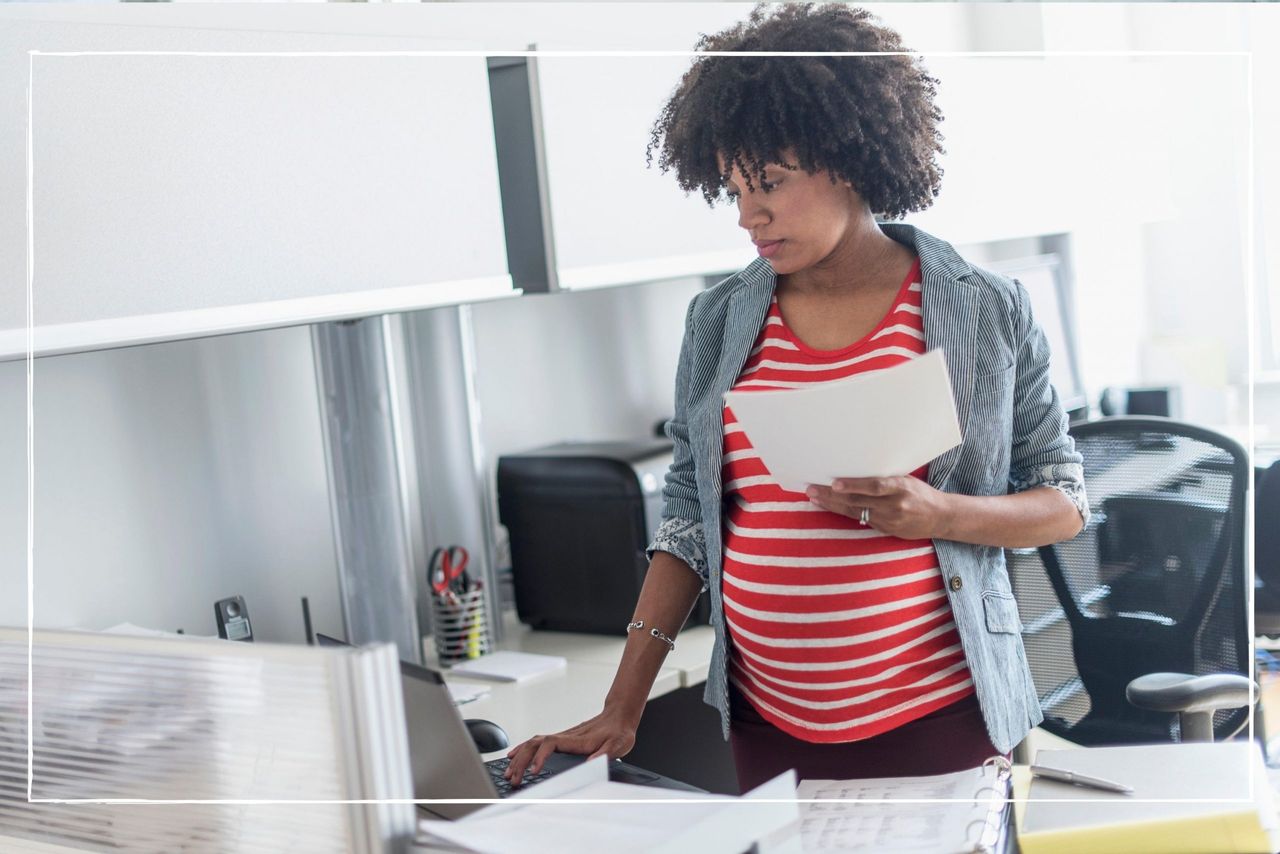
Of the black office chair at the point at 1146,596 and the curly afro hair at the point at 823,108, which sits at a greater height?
the curly afro hair at the point at 823,108

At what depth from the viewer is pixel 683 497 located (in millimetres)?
1180

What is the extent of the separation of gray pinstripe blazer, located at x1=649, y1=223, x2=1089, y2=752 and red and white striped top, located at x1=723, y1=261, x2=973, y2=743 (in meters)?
0.02

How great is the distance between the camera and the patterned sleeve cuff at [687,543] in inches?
46.4

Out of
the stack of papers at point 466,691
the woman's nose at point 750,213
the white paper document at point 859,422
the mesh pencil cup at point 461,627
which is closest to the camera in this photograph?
the white paper document at point 859,422

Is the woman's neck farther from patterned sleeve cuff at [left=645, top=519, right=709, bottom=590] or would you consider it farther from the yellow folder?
the yellow folder

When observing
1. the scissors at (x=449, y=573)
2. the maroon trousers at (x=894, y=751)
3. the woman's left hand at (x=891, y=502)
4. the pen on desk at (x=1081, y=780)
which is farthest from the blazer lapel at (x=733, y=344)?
the scissors at (x=449, y=573)

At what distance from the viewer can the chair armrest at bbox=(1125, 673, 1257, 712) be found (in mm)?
1027

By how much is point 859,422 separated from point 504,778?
1.47ft

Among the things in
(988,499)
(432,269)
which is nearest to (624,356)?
(432,269)

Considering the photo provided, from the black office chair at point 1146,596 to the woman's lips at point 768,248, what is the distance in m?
0.29

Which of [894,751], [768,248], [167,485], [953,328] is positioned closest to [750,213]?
[768,248]

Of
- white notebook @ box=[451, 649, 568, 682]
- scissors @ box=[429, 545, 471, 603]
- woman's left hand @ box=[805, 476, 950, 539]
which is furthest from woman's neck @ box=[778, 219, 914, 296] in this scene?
scissors @ box=[429, 545, 471, 603]

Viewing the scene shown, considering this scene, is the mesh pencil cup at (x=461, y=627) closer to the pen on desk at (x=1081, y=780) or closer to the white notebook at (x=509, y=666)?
the white notebook at (x=509, y=666)

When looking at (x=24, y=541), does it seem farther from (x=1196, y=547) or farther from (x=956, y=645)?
(x=1196, y=547)
